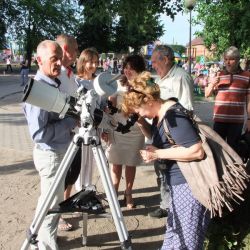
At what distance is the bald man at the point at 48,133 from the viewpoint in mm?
2727

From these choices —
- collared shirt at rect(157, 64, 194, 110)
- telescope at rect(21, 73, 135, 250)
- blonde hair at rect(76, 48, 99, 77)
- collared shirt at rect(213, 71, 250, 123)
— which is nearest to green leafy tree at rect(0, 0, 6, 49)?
blonde hair at rect(76, 48, 99, 77)

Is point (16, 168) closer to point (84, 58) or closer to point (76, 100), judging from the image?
point (84, 58)

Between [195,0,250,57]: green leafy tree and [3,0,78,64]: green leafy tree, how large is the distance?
2069cm

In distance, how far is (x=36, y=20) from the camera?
1497 inches

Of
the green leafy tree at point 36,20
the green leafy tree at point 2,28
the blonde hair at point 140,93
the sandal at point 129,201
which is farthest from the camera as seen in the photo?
the green leafy tree at point 36,20

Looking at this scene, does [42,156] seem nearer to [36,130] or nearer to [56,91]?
[36,130]

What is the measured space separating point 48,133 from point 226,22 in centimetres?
1238

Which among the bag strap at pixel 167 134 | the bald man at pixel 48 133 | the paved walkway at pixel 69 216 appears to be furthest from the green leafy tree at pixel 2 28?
the bag strap at pixel 167 134

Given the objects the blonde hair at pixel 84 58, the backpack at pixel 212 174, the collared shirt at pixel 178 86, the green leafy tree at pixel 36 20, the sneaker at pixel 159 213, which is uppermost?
the green leafy tree at pixel 36 20

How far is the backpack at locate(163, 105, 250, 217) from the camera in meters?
2.28

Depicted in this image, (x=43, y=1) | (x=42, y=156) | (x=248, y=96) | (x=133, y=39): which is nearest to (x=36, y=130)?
(x=42, y=156)

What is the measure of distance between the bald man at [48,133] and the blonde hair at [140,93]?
2.23 ft

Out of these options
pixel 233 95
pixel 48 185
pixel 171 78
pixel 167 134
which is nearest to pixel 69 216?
pixel 48 185

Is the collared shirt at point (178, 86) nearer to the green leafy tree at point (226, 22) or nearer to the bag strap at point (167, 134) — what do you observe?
the bag strap at point (167, 134)
